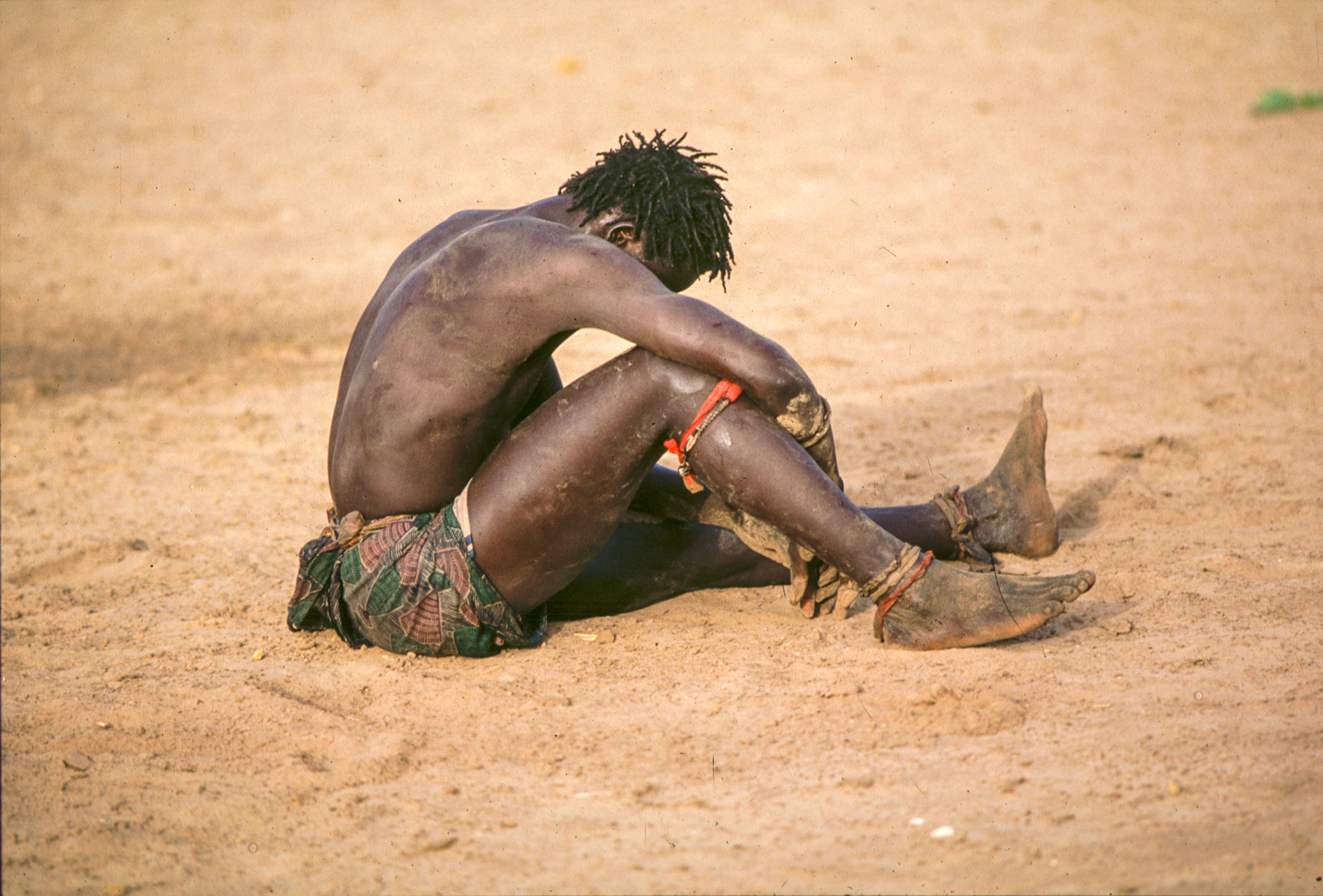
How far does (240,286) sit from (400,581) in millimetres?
4222

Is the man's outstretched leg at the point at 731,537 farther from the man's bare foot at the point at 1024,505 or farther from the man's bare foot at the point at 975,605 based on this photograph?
the man's bare foot at the point at 975,605

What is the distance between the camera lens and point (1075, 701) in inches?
90.0

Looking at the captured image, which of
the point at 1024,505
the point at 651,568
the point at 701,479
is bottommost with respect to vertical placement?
the point at 651,568

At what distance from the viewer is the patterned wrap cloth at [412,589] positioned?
2576 millimetres

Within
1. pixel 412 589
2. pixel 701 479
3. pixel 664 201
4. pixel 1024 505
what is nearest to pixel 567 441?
pixel 701 479

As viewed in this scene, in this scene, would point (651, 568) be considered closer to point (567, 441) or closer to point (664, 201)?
point (567, 441)

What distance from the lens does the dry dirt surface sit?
1989mm

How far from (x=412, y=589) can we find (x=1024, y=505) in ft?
5.48

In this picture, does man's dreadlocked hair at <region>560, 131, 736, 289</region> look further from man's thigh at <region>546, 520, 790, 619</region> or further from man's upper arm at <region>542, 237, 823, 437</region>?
man's thigh at <region>546, 520, 790, 619</region>

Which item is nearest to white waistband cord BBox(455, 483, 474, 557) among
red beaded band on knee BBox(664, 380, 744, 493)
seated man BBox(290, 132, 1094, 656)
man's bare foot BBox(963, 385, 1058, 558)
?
seated man BBox(290, 132, 1094, 656)

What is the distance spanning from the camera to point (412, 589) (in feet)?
8.48

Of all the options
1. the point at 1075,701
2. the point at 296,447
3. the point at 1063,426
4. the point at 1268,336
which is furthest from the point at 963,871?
the point at 1268,336

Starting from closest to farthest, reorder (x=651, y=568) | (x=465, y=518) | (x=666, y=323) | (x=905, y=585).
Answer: (x=666, y=323)
(x=905, y=585)
(x=465, y=518)
(x=651, y=568)

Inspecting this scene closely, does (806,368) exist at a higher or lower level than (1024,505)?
higher
